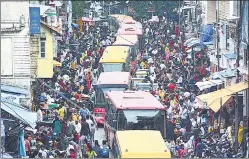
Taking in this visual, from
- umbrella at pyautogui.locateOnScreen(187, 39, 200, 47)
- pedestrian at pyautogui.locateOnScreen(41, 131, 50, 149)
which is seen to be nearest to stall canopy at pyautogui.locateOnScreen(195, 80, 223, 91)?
pedestrian at pyautogui.locateOnScreen(41, 131, 50, 149)

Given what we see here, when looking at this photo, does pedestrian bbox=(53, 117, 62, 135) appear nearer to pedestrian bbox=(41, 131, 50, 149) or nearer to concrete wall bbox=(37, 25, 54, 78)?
pedestrian bbox=(41, 131, 50, 149)

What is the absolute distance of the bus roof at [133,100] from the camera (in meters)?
26.9

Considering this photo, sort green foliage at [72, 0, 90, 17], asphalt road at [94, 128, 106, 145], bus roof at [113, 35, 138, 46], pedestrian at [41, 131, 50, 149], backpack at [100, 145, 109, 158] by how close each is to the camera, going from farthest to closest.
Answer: green foliage at [72, 0, 90, 17]
bus roof at [113, 35, 138, 46]
asphalt road at [94, 128, 106, 145]
pedestrian at [41, 131, 50, 149]
backpack at [100, 145, 109, 158]

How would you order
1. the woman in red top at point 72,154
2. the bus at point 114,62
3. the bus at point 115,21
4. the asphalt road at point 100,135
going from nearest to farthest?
the woman in red top at point 72,154
the asphalt road at point 100,135
the bus at point 114,62
the bus at point 115,21

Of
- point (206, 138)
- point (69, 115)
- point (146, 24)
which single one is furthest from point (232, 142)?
point (146, 24)

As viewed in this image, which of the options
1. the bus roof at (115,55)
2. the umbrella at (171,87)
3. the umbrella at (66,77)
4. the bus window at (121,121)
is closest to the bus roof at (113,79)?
the umbrella at (171,87)

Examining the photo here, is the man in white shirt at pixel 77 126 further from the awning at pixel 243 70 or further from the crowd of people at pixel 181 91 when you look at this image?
the awning at pixel 243 70

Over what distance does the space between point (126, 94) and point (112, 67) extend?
34.8ft

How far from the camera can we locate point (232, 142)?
27.7 m

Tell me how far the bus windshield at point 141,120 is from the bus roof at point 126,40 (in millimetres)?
23217

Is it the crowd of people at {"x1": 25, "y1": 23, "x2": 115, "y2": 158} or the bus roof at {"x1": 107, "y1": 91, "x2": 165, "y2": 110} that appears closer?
the crowd of people at {"x1": 25, "y1": 23, "x2": 115, "y2": 158}

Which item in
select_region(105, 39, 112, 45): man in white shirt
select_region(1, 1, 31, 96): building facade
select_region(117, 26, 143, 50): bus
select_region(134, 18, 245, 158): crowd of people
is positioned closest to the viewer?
select_region(134, 18, 245, 158): crowd of people

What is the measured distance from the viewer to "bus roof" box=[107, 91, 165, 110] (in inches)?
1059

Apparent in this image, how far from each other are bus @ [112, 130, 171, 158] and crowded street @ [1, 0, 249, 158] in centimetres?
3
